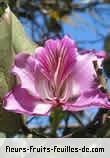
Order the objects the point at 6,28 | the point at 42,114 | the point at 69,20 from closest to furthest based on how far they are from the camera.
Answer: the point at 42,114 → the point at 6,28 → the point at 69,20

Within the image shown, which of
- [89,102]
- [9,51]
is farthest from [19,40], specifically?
[89,102]

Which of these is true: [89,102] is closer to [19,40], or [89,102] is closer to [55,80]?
[55,80]

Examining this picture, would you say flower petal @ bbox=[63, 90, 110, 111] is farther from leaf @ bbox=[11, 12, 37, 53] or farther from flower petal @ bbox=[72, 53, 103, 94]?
leaf @ bbox=[11, 12, 37, 53]

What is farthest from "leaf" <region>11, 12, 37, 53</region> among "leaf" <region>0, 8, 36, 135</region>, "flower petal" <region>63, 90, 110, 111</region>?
"flower petal" <region>63, 90, 110, 111</region>

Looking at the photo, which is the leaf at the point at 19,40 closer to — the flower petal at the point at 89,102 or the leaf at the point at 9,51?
the leaf at the point at 9,51

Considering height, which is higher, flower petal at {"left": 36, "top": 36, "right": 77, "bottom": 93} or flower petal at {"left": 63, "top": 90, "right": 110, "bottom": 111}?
flower petal at {"left": 36, "top": 36, "right": 77, "bottom": 93}

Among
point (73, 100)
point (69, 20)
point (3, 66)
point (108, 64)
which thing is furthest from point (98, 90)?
point (69, 20)

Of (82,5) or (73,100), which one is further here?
(82,5)

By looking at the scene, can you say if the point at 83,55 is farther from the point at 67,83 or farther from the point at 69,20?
the point at 69,20
